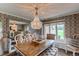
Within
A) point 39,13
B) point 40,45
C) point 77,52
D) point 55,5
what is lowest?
point 77,52

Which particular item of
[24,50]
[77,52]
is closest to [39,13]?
[24,50]

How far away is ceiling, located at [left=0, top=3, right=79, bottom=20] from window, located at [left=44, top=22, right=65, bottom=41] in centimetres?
19

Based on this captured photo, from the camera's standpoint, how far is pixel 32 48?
6.48 ft

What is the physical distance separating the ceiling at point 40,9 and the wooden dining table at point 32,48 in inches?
21.0

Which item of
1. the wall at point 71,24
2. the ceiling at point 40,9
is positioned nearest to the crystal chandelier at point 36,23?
→ the ceiling at point 40,9

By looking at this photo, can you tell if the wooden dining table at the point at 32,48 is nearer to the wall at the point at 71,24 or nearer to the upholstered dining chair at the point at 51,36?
the upholstered dining chair at the point at 51,36

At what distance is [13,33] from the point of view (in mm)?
1998

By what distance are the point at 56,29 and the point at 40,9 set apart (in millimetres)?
531

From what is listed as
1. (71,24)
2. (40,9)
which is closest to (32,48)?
(40,9)

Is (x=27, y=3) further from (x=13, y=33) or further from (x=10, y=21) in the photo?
(x=13, y=33)

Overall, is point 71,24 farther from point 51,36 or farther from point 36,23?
point 36,23

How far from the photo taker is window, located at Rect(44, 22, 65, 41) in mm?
2041

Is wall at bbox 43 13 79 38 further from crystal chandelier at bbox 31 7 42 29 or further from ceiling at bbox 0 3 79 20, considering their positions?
crystal chandelier at bbox 31 7 42 29

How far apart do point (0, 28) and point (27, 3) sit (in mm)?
712
